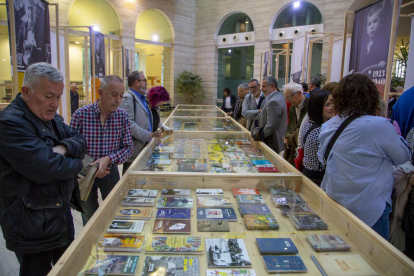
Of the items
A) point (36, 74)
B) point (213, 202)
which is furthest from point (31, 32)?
point (213, 202)

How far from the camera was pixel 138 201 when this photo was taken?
1.65 m

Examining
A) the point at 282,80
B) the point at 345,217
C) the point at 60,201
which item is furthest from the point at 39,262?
the point at 282,80

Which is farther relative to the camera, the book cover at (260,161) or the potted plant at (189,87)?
the potted plant at (189,87)

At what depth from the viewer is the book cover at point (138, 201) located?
163 cm

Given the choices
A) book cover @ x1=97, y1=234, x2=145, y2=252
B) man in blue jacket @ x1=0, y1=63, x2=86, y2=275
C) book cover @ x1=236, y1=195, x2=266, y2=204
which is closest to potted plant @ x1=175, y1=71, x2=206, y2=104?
book cover @ x1=236, y1=195, x2=266, y2=204

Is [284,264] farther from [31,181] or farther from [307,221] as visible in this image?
[31,181]

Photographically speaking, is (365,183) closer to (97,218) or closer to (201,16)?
(97,218)

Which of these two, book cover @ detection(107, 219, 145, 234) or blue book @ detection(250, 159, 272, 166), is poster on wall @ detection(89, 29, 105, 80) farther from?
book cover @ detection(107, 219, 145, 234)

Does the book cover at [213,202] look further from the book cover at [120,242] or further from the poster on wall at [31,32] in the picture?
the poster on wall at [31,32]

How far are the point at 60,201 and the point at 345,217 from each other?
1.38 meters

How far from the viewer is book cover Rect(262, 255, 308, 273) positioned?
3.63ft

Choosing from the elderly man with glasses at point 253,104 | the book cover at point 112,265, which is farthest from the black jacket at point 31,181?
the elderly man with glasses at point 253,104

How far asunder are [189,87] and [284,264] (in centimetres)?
1350

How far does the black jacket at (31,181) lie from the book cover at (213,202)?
71 cm
